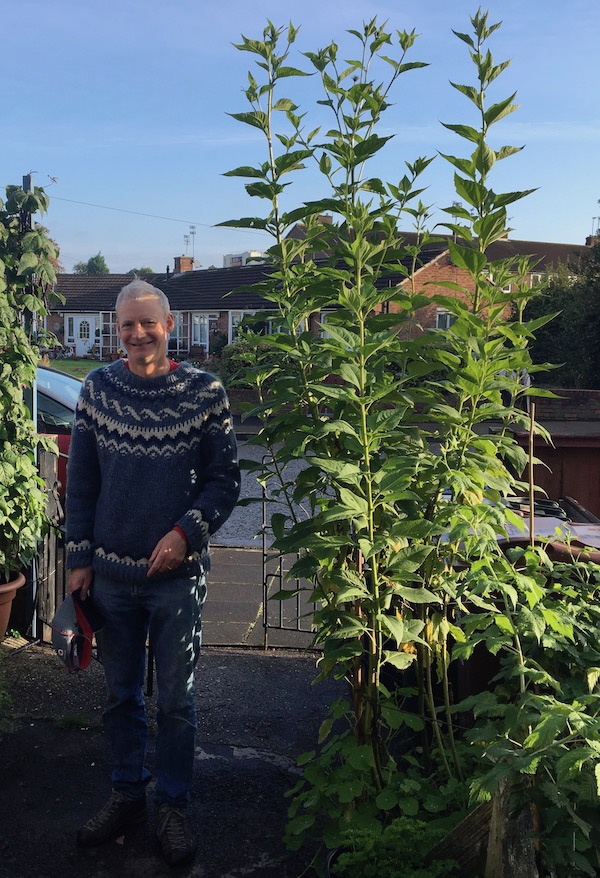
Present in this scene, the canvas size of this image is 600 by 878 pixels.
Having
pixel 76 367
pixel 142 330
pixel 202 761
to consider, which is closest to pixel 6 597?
pixel 202 761

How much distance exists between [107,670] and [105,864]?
66 centimetres

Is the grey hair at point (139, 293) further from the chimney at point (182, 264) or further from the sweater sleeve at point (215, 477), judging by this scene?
the chimney at point (182, 264)

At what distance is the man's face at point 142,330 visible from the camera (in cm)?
298

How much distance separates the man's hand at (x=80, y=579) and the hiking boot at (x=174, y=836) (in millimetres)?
843

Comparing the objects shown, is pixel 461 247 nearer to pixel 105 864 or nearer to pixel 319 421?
pixel 319 421

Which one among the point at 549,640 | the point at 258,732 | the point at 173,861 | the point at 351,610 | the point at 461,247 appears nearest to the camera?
the point at 549,640

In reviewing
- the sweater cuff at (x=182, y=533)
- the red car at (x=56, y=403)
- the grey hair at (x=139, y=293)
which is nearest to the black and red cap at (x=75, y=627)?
the sweater cuff at (x=182, y=533)

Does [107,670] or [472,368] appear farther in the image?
[107,670]

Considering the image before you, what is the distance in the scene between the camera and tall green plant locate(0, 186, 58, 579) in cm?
459

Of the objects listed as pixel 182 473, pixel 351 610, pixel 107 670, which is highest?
pixel 182 473

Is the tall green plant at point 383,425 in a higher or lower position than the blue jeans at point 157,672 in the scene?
higher

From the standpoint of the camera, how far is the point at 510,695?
2512 millimetres

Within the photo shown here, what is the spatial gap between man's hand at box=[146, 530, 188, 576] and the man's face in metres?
0.61

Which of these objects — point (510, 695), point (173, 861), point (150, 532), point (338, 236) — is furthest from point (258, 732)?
point (338, 236)
